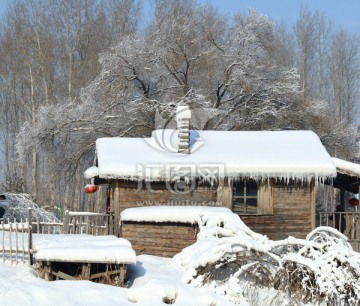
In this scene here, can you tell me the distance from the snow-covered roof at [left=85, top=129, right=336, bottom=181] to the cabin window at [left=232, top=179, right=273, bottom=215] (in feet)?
1.42

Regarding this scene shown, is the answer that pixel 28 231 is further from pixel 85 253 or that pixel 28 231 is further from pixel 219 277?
pixel 219 277

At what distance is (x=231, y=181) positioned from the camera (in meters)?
17.3

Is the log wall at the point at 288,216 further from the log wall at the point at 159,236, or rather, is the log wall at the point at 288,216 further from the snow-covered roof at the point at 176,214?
the log wall at the point at 159,236

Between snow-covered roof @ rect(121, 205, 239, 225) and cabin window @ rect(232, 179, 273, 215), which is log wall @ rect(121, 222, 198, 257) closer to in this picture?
snow-covered roof @ rect(121, 205, 239, 225)

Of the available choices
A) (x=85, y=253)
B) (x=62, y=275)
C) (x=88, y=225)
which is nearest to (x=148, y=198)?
(x=88, y=225)

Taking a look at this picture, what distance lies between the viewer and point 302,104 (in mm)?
28422

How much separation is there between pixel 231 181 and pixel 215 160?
2.64ft

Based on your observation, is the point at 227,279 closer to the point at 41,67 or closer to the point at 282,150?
the point at 282,150

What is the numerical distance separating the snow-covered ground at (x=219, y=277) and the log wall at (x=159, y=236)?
5.54 feet

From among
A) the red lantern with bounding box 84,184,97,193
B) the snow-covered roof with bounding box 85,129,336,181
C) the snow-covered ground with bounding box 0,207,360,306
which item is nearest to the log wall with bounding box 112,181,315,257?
the snow-covered roof with bounding box 85,129,336,181

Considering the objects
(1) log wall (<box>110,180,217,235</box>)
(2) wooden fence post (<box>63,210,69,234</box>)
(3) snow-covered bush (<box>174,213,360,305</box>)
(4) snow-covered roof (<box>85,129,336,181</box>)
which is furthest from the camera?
(2) wooden fence post (<box>63,210,69,234</box>)

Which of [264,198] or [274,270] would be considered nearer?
[274,270]

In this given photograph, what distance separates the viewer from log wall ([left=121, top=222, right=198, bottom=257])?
16.0 meters

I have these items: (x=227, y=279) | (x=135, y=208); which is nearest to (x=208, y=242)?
(x=227, y=279)
